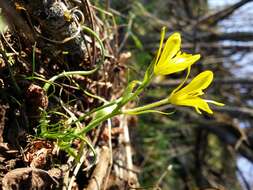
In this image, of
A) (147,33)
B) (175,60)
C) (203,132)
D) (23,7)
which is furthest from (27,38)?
(203,132)

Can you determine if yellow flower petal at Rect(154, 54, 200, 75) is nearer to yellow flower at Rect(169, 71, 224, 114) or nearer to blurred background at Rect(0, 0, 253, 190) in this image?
yellow flower at Rect(169, 71, 224, 114)

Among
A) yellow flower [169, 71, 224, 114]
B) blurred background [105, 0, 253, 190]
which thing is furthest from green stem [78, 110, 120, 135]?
blurred background [105, 0, 253, 190]

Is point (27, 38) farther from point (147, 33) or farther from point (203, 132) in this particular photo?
point (203, 132)

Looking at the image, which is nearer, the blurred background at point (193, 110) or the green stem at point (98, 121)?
the green stem at point (98, 121)

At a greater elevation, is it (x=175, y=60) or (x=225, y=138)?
(x=175, y=60)

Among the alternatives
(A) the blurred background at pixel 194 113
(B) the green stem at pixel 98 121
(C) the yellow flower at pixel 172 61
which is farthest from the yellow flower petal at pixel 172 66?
(A) the blurred background at pixel 194 113

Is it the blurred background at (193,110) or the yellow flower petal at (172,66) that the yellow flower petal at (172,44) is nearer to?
the yellow flower petal at (172,66)
